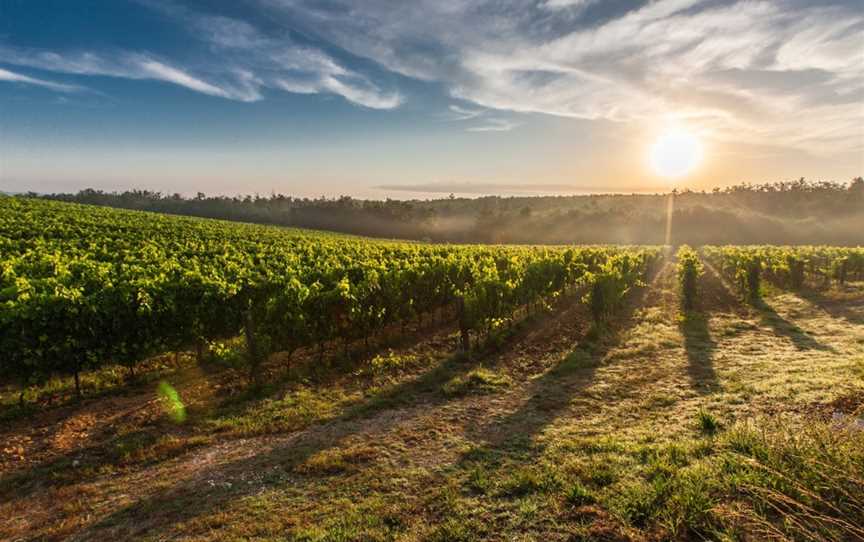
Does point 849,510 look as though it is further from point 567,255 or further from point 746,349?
point 567,255

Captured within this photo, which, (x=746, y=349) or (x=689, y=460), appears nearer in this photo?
(x=689, y=460)

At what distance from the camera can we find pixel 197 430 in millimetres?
Answer: 8430

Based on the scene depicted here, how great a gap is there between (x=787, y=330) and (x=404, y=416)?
1542cm

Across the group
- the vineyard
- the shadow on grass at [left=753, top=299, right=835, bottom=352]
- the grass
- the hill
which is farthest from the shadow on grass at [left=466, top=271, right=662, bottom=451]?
the hill

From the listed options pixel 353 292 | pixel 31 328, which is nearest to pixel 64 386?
pixel 31 328

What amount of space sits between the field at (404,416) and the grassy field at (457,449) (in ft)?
0.15

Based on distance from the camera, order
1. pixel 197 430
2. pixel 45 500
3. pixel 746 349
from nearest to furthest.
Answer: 1. pixel 45 500
2. pixel 197 430
3. pixel 746 349

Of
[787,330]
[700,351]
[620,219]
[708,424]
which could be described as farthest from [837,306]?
[620,219]

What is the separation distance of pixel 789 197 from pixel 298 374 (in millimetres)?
131697

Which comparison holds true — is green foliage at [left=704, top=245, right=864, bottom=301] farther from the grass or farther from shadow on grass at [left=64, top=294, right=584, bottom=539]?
shadow on grass at [left=64, top=294, right=584, bottom=539]

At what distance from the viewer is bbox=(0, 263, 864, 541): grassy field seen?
532 centimetres

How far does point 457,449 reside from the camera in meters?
7.48

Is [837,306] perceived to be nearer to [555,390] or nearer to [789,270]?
[789,270]

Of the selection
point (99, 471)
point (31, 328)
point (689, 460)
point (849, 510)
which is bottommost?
point (99, 471)
